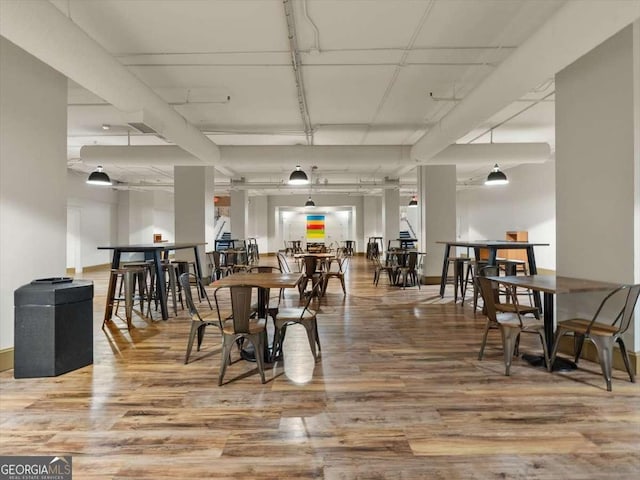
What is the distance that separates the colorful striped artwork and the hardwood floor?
56.8 feet

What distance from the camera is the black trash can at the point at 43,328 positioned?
3186 millimetres

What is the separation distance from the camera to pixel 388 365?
3.51 metres

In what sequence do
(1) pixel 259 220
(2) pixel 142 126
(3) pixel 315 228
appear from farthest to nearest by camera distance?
(3) pixel 315 228 → (1) pixel 259 220 → (2) pixel 142 126

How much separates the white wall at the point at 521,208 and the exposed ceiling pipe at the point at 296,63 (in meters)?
6.79

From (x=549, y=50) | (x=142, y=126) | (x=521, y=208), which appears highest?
(x=549, y=50)

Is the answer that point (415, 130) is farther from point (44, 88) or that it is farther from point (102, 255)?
point (102, 255)

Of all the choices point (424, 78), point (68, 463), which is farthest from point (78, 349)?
point (424, 78)

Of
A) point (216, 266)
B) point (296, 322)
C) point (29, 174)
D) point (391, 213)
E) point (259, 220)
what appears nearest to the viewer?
point (296, 322)

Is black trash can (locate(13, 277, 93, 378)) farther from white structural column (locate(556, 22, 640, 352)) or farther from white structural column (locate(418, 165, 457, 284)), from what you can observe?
white structural column (locate(418, 165, 457, 284))

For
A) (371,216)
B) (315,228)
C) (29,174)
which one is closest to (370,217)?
(371,216)

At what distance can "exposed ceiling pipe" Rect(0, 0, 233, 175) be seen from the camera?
8.56 ft

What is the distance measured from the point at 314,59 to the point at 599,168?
305 cm

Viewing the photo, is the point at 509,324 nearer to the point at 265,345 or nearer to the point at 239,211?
the point at 265,345

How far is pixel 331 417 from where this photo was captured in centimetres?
252
